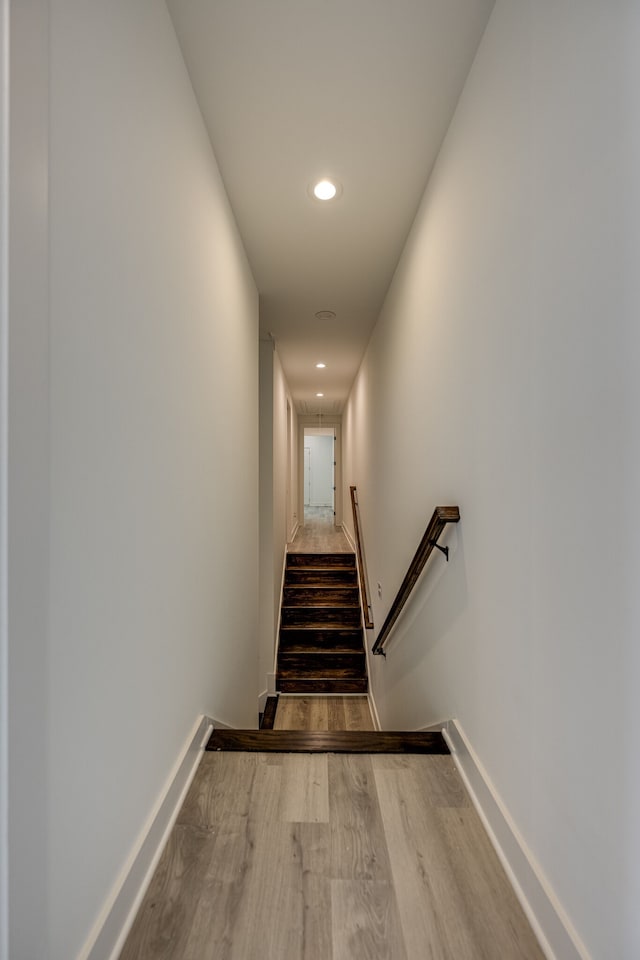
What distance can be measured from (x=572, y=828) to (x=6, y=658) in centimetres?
103

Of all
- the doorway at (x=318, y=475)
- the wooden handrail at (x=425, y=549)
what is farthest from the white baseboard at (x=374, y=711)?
the doorway at (x=318, y=475)

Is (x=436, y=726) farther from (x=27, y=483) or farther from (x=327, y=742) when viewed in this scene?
(x=27, y=483)

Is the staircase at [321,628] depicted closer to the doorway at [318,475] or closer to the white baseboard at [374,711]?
the white baseboard at [374,711]

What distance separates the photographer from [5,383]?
603 millimetres

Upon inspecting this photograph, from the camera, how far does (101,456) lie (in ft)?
2.88

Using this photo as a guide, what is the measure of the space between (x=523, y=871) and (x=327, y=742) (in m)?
0.73

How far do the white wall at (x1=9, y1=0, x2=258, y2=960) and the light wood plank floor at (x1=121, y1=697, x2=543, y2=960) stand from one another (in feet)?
0.57

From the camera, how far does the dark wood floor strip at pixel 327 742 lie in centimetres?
154

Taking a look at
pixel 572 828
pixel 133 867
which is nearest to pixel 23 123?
pixel 133 867

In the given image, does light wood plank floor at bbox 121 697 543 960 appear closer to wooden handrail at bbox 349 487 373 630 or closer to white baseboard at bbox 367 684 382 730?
white baseboard at bbox 367 684 382 730

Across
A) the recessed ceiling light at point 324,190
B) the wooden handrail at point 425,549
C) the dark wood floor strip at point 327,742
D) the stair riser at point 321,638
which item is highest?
the recessed ceiling light at point 324,190

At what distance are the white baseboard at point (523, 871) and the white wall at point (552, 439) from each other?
3 centimetres

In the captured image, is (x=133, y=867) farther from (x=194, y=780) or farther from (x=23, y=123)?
(x=23, y=123)

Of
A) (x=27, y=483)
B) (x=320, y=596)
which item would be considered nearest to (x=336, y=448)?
(x=320, y=596)
